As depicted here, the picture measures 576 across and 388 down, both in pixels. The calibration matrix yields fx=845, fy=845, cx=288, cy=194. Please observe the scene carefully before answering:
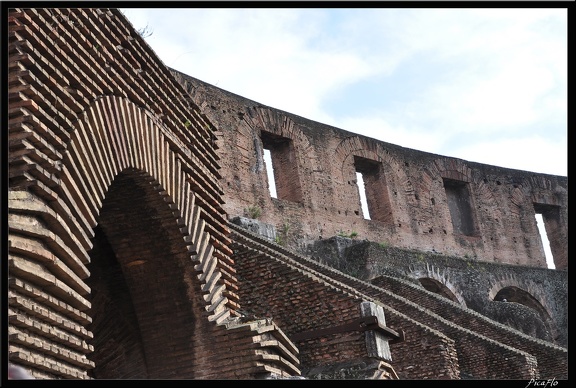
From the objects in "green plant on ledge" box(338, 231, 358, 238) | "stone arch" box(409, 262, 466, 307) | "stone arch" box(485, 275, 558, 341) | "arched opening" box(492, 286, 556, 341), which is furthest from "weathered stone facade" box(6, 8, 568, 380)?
"stone arch" box(485, 275, 558, 341)

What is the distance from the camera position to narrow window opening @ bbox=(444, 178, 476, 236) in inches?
885

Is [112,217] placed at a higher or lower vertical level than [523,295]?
lower

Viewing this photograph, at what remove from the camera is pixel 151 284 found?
21.8 ft

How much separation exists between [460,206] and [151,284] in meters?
17.2

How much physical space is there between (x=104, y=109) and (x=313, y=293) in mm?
4154

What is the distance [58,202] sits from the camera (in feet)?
15.6

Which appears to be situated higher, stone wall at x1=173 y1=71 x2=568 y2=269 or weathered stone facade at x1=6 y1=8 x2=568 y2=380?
stone wall at x1=173 y1=71 x2=568 y2=269

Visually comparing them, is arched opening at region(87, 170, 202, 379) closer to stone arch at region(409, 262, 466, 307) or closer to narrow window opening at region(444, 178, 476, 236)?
stone arch at region(409, 262, 466, 307)

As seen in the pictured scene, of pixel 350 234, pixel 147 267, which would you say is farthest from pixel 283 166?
pixel 147 267

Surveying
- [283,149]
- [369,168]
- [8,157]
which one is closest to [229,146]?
[283,149]

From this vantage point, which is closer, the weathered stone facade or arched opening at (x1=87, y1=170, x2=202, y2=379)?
the weathered stone facade

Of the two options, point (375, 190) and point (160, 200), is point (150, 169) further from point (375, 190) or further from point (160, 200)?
point (375, 190)

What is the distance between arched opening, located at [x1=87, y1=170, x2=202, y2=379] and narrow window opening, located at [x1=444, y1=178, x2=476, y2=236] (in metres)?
16.6

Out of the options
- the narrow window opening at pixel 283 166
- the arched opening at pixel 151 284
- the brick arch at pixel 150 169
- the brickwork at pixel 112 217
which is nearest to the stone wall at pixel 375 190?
the narrow window opening at pixel 283 166
